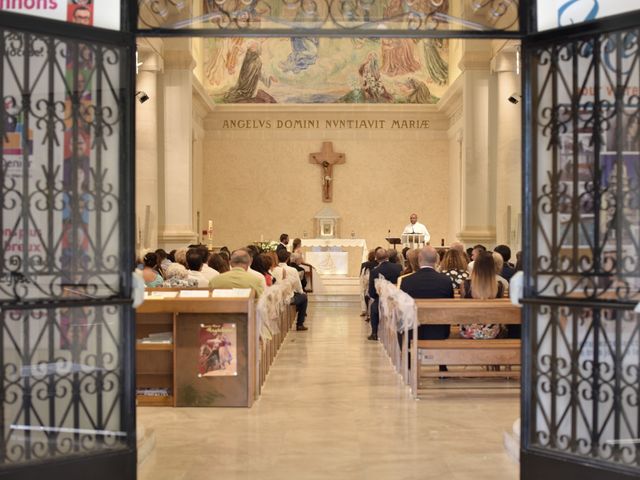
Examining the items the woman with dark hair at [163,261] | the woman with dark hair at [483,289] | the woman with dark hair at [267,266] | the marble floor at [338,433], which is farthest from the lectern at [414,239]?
the woman with dark hair at [483,289]

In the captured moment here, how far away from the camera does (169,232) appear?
20.9 m

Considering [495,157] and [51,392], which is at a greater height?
[495,157]

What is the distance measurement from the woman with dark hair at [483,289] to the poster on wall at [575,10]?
173 inches

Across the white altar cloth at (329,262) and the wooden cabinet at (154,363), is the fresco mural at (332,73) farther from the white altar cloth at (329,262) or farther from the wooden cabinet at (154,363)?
the wooden cabinet at (154,363)

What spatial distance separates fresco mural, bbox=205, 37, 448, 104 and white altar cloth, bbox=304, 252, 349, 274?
18.3 feet

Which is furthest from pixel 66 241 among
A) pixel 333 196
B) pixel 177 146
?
pixel 333 196

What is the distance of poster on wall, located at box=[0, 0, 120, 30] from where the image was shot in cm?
580

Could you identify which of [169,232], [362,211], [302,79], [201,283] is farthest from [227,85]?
[201,283]

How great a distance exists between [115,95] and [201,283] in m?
5.55

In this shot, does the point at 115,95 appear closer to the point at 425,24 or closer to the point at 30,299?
the point at 30,299

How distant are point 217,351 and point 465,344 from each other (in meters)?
2.41

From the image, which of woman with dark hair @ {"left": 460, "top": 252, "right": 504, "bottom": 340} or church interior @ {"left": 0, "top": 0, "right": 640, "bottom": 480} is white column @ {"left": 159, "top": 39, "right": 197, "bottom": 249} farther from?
woman with dark hair @ {"left": 460, "top": 252, "right": 504, "bottom": 340}

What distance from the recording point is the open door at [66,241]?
5.54 metres

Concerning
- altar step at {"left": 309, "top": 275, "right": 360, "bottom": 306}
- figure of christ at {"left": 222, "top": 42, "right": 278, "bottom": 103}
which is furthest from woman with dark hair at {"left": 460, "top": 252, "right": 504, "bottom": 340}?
figure of christ at {"left": 222, "top": 42, "right": 278, "bottom": 103}
